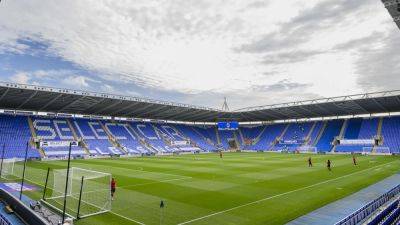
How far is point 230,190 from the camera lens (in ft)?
78.2

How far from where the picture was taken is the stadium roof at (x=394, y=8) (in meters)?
12.2

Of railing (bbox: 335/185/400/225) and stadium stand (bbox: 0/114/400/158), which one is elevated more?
stadium stand (bbox: 0/114/400/158)

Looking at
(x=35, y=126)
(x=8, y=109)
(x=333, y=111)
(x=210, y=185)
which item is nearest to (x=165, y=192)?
(x=210, y=185)

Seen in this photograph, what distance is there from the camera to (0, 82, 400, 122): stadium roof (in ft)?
175

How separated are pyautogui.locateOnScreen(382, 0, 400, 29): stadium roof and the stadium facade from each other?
5088 cm

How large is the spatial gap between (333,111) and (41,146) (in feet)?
232

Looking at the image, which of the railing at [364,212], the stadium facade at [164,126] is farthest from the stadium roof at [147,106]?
the railing at [364,212]

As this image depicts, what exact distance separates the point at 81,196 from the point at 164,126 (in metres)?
70.0

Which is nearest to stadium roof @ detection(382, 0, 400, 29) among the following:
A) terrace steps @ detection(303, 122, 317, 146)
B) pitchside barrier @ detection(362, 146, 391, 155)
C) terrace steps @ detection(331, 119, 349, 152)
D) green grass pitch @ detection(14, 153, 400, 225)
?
green grass pitch @ detection(14, 153, 400, 225)

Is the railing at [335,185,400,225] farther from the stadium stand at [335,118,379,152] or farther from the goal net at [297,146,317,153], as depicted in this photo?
the goal net at [297,146,317,153]

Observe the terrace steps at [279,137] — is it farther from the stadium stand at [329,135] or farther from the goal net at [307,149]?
the stadium stand at [329,135]

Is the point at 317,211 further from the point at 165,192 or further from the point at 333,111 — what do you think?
the point at 333,111

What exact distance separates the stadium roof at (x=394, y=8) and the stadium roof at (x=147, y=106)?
167ft

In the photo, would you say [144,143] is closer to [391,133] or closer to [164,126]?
[164,126]
